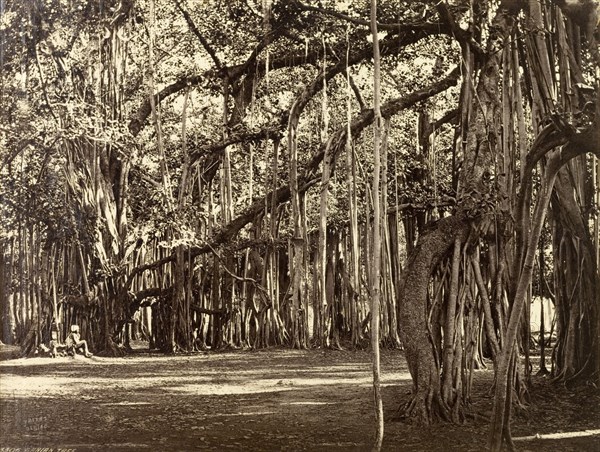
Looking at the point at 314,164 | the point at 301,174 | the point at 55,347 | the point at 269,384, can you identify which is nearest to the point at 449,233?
the point at 269,384

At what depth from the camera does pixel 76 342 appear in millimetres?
9039

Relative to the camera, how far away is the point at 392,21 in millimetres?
7223

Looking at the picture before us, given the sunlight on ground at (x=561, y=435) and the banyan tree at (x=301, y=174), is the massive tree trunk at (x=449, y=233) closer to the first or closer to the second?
the banyan tree at (x=301, y=174)

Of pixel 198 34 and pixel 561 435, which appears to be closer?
pixel 561 435

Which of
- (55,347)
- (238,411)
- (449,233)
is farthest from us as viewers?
(55,347)

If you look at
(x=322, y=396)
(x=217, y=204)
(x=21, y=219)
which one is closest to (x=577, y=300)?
(x=322, y=396)

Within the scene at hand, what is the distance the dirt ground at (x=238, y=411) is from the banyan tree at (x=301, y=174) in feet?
1.30

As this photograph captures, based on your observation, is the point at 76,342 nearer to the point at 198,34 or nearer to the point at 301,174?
the point at 301,174

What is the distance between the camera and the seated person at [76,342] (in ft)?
29.3

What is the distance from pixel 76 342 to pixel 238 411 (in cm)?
395

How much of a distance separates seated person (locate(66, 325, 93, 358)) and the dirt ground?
466 mm

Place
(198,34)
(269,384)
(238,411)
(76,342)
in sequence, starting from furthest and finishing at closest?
(198,34) → (76,342) → (269,384) → (238,411)

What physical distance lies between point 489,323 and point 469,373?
538 millimetres

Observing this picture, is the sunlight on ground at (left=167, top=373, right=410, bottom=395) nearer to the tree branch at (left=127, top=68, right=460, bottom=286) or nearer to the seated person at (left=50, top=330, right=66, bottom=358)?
the tree branch at (left=127, top=68, right=460, bottom=286)
